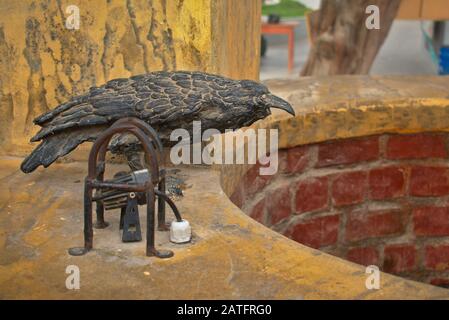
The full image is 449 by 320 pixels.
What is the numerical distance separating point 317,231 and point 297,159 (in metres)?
0.32

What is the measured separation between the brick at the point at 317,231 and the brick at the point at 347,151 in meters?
0.23

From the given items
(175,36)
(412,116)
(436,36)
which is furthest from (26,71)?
(436,36)

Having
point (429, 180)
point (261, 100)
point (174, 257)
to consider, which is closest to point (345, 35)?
point (429, 180)

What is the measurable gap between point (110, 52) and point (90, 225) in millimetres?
747

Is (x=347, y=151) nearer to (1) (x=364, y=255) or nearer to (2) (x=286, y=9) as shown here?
(1) (x=364, y=255)

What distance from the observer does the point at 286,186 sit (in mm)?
2682

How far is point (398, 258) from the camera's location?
294 centimetres

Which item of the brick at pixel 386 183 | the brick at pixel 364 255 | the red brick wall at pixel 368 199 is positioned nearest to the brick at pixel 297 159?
the red brick wall at pixel 368 199

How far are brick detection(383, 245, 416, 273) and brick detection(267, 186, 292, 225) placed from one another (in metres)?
0.52

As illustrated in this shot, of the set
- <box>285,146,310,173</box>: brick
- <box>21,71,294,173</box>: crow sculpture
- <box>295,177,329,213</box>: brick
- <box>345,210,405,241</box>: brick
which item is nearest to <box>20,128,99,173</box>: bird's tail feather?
<box>21,71,294,173</box>: crow sculpture

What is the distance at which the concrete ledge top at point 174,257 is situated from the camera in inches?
55.2

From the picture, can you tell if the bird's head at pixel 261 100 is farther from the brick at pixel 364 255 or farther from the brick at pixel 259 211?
the brick at pixel 364 255

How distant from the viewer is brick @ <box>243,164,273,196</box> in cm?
251
